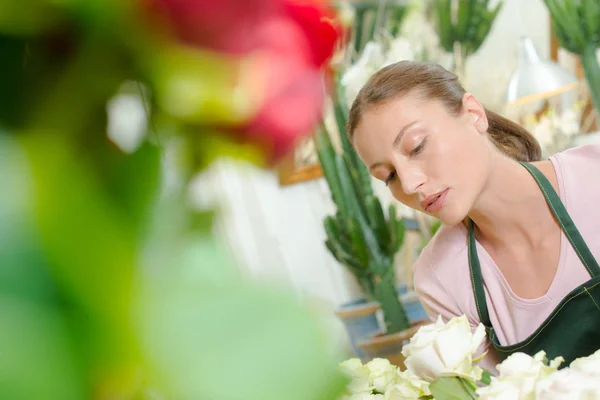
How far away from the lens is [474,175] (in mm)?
979

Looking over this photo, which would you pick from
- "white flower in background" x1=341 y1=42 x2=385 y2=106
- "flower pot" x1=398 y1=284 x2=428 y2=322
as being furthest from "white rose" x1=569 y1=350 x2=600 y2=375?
"flower pot" x1=398 y1=284 x2=428 y2=322

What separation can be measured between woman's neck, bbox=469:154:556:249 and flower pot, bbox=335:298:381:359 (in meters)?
1.07

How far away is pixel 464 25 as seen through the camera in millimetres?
2887

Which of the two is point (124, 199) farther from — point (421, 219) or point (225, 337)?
point (421, 219)

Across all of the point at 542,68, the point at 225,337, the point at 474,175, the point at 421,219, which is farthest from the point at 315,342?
the point at 542,68

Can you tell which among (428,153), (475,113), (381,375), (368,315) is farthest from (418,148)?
(368,315)

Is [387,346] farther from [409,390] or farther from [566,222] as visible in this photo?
[409,390]

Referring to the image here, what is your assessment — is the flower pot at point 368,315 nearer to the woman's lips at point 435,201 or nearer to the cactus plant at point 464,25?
the cactus plant at point 464,25

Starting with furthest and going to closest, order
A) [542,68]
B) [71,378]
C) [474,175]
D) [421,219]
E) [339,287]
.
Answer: [339,287]
[542,68]
[421,219]
[474,175]
[71,378]

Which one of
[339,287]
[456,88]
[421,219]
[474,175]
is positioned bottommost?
[339,287]

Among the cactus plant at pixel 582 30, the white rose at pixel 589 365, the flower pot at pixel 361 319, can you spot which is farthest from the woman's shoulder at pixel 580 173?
the cactus plant at pixel 582 30

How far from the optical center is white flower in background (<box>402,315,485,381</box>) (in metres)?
0.47

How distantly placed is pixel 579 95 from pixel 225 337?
3.47 meters

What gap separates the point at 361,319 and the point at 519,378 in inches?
81.1
